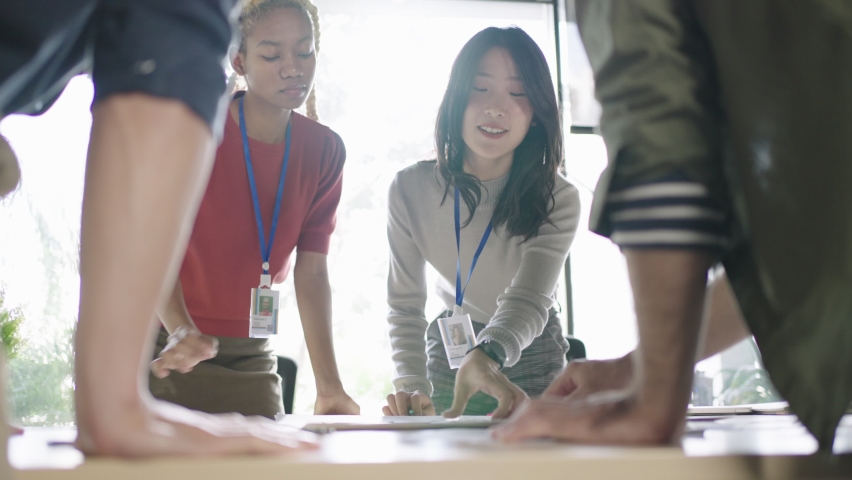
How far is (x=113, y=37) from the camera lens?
0.56 meters

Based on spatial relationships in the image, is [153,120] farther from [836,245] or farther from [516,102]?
[516,102]

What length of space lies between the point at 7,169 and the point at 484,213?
73.1 inches

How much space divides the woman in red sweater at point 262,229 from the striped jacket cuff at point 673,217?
52.3 inches

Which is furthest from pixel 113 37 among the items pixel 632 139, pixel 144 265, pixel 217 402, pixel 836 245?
pixel 217 402

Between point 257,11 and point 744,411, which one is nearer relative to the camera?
point 744,411

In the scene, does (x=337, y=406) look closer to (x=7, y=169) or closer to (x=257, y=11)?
(x=257, y=11)

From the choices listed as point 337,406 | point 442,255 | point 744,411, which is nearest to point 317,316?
point 337,406

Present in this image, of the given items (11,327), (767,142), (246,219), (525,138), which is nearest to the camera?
(767,142)

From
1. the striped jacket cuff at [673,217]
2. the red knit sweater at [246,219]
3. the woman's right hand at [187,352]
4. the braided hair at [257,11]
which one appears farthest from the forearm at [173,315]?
the striped jacket cuff at [673,217]

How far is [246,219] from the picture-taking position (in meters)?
2.00

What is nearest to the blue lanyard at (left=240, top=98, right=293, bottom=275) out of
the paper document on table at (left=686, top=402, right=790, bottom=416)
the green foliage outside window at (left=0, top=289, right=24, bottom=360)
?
the paper document on table at (left=686, top=402, right=790, bottom=416)

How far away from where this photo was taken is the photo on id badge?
6.68 ft

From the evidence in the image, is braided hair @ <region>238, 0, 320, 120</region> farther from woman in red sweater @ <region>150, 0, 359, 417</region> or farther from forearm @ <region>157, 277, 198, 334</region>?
forearm @ <region>157, 277, 198, 334</region>

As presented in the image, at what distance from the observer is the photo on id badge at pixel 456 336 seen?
204cm
